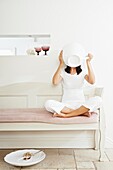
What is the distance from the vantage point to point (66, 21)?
128 inches

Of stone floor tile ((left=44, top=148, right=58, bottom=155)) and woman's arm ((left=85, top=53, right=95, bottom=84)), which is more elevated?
woman's arm ((left=85, top=53, right=95, bottom=84))

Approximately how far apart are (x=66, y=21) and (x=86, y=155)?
1513 millimetres

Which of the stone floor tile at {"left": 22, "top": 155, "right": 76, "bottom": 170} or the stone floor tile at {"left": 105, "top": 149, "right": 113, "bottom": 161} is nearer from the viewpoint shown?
the stone floor tile at {"left": 22, "top": 155, "right": 76, "bottom": 170}

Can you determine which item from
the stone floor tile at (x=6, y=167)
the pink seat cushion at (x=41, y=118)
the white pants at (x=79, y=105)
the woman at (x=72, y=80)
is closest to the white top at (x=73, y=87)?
the woman at (x=72, y=80)

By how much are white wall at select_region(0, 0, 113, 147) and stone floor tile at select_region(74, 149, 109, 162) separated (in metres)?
1.01

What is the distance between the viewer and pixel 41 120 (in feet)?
8.70

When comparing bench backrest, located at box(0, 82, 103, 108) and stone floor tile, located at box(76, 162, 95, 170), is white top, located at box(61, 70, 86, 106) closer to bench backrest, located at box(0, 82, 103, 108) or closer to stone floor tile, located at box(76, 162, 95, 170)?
bench backrest, located at box(0, 82, 103, 108)

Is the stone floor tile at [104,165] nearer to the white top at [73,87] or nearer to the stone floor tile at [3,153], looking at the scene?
the white top at [73,87]

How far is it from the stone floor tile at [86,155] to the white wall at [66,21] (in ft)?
3.32

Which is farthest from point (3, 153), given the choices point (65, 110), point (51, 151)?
point (65, 110)

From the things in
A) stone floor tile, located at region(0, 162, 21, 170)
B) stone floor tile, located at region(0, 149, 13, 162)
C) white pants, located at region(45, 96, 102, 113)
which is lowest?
stone floor tile, located at region(0, 149, 13, 162)

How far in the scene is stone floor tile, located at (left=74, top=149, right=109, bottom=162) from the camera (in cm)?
287

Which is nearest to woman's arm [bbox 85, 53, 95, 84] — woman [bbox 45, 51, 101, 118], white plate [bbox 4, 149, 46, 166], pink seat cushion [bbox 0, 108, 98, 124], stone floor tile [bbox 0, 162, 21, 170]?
woman [bbox 45, 51, 101, 118]

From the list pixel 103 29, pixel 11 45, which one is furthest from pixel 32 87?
pixel 103 29
